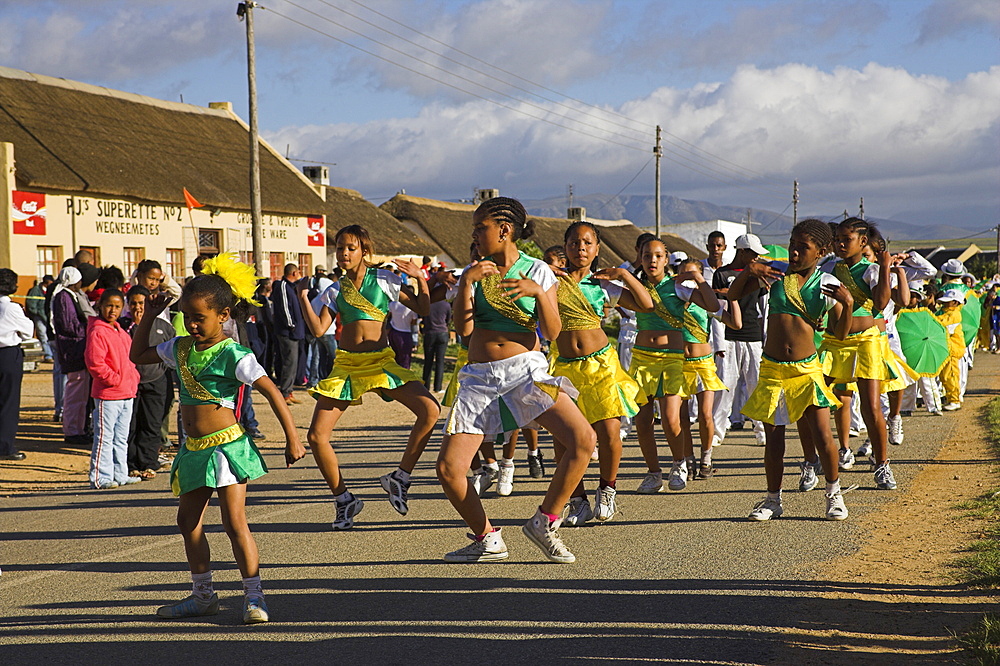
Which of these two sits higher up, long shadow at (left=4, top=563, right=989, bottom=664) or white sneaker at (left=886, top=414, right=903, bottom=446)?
white sneaker at (left=886, top=414, right=903, bottom=446)

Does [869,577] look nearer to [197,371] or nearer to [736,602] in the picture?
[736,602]

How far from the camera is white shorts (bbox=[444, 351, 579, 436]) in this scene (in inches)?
241

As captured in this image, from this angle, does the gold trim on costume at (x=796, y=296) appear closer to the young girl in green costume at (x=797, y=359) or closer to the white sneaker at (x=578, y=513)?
the young girl in green costume at (x=797, y=359)

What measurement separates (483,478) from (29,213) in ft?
61.8

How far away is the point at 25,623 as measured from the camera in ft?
17.4

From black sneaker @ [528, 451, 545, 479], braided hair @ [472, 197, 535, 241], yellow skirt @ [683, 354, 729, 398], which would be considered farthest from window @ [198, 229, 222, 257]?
braided hair @ [472, 197, 535, 241]

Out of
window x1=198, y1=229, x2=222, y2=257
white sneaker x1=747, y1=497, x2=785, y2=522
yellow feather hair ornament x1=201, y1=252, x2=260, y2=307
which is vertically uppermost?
window x1=198, y1=229, x2=222, y2=257

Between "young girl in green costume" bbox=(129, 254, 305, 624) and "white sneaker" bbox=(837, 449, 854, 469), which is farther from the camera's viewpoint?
"white sneaker" bbox=(837, 449, 854, 469)

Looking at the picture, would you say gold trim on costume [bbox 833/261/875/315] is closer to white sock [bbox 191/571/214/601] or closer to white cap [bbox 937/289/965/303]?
white sock [bbox 191/571/214/601]

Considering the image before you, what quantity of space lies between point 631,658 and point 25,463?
8.65 meters

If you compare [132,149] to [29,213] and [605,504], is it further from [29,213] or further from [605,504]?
[605,504]

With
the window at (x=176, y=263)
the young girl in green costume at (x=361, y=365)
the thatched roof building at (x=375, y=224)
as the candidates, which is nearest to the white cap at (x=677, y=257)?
the young girl in green costume at (x=361, y=365)

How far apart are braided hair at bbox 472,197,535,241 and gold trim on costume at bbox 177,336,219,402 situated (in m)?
1.74

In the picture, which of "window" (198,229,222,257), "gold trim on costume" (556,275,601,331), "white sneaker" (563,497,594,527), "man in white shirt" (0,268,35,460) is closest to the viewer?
"white sneaker" (563,497,594,527)
